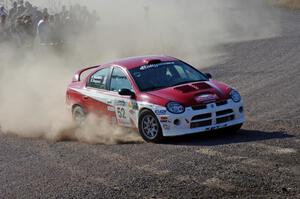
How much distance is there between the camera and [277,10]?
155ft

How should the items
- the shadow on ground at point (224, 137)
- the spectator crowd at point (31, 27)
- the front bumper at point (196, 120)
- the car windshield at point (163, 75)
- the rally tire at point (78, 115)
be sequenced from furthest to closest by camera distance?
the spectator crowd at point (31, 27) → the rally tire at point (78, 115) → the car windshield at point (163, 75) → the front bumper at point (196, 120) → the shadow on ground at point (224, 137)

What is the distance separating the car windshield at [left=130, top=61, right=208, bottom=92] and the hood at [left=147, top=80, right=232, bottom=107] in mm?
276

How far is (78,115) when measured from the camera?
520 inches

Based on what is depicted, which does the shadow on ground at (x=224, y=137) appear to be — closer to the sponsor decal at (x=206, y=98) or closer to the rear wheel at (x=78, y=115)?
the sponsor decal at (x=206, y=98)

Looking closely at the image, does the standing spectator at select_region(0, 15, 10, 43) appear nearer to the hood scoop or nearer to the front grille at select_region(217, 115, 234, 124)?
the hood scoop

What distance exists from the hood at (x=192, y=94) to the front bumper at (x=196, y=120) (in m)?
0.11

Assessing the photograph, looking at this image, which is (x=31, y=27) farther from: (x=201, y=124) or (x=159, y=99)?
(x=201, y=124)

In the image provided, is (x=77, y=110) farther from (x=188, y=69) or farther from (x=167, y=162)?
(x=167, y=162)

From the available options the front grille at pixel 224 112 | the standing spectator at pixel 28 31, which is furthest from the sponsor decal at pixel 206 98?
the standing spectator at pixel 28 31

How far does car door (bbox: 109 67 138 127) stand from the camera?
11.6 m

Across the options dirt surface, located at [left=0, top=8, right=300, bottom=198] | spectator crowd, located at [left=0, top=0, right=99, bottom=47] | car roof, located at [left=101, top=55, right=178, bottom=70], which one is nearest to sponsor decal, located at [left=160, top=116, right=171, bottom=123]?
dirt surface, located at [left=0, top=8, right=300, bottom=198]

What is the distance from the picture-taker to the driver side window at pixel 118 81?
1198cm

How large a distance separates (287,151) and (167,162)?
175cm

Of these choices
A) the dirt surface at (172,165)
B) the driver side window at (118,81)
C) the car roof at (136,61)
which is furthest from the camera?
the car roof at (136,61)
